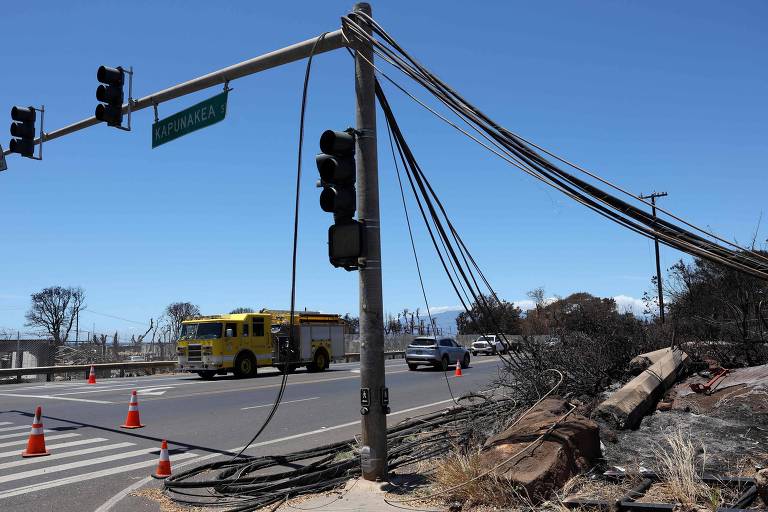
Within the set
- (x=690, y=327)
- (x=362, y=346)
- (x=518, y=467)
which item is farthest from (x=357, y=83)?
(x=690, y=327)

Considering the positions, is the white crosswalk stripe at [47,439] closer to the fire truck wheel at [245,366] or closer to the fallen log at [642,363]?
the fallen log at [642,363]

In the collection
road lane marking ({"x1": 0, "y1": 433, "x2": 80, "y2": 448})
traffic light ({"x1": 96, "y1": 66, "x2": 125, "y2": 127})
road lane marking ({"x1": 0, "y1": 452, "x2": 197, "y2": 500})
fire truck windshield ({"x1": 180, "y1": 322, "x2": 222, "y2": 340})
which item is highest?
traffic light ({"x1": 96, "y1": 66, "x2": 125, "y2": 127})

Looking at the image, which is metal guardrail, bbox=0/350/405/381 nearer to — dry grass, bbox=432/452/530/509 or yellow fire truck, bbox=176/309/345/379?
yellow fire truck, bbox=176/309/345/379

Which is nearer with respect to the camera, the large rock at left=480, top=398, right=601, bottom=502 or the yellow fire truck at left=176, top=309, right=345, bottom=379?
the large rock at left=480, top=398, right=601, bottom=502

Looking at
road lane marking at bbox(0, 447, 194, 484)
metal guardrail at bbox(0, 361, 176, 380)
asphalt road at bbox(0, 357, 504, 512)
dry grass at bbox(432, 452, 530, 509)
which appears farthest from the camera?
metal guardrail at bbox(0, 361, 176, 380)

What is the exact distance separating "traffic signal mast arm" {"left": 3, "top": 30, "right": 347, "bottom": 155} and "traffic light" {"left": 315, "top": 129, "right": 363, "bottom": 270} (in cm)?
133

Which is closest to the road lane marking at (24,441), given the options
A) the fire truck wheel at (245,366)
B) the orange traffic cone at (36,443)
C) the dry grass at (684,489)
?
the orange traffic cone at (36,443)

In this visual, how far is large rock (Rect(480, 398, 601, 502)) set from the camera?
527cm

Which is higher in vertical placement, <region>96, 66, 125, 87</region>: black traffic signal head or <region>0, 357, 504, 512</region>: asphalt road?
<region>96, 66, 125, 87</region>: black traffic signal head

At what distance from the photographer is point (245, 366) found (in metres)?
25.6

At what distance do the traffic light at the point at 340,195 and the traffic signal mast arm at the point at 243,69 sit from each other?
4.37 feet

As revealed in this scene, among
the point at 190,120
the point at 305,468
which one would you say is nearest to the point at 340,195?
the point at 305,468

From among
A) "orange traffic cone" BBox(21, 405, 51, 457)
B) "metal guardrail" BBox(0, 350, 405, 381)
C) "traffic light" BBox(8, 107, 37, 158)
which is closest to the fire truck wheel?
"metal guardrail" BBox(0, 350, 405, 381)

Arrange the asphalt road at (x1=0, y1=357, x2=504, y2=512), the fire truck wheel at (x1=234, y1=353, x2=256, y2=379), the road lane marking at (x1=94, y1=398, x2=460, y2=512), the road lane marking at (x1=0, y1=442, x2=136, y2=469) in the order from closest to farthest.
Answer: the road lane marking at (x1=94, y1=398, x2=460, y2=512), the asphalt road at (x1=0, y1=357, x2=504, y2=512), the road lane marking at (x1=0, y1=442, x2=136, y2=469), the fire truck wheel at (x1=234, y1=353, x2=256, y2=379)
